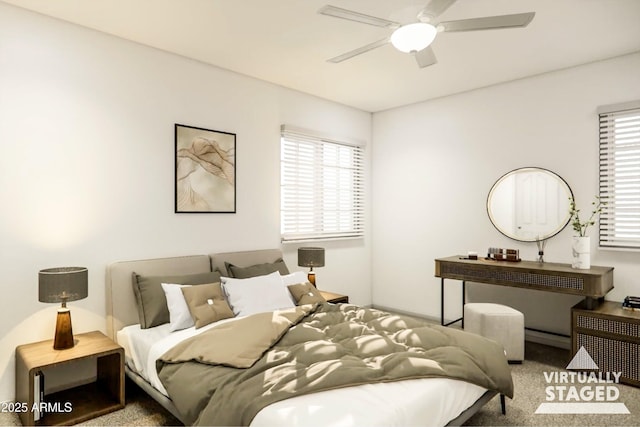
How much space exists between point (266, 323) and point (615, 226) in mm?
3385

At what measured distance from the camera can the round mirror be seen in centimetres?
Result: 400

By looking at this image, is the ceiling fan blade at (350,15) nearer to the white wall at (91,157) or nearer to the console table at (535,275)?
the white wall at (91,157)

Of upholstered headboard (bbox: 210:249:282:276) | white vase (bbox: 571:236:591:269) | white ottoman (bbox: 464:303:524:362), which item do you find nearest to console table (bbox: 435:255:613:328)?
white vase (bbox: 571:236:591:269)

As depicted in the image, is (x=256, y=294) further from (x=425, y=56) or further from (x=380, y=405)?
(x=425, y=56)

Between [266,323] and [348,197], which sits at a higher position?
[348,197]

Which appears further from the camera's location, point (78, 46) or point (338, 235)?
point (338, 235)

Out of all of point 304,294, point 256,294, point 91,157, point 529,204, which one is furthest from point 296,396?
point 529,204

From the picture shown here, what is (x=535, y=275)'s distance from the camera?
3.58m

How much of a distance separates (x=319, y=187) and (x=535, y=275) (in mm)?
2557

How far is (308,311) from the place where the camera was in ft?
10.2

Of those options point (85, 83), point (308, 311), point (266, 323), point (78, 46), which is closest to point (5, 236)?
point (85, 83)

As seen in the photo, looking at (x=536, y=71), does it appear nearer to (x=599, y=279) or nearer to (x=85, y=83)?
(x=599, y=279)

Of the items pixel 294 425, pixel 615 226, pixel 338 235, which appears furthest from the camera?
pixel 338 235

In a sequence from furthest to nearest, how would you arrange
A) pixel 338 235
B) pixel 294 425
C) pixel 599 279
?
pixel 338 235 → pixel 599 279 → pixel 294 425
